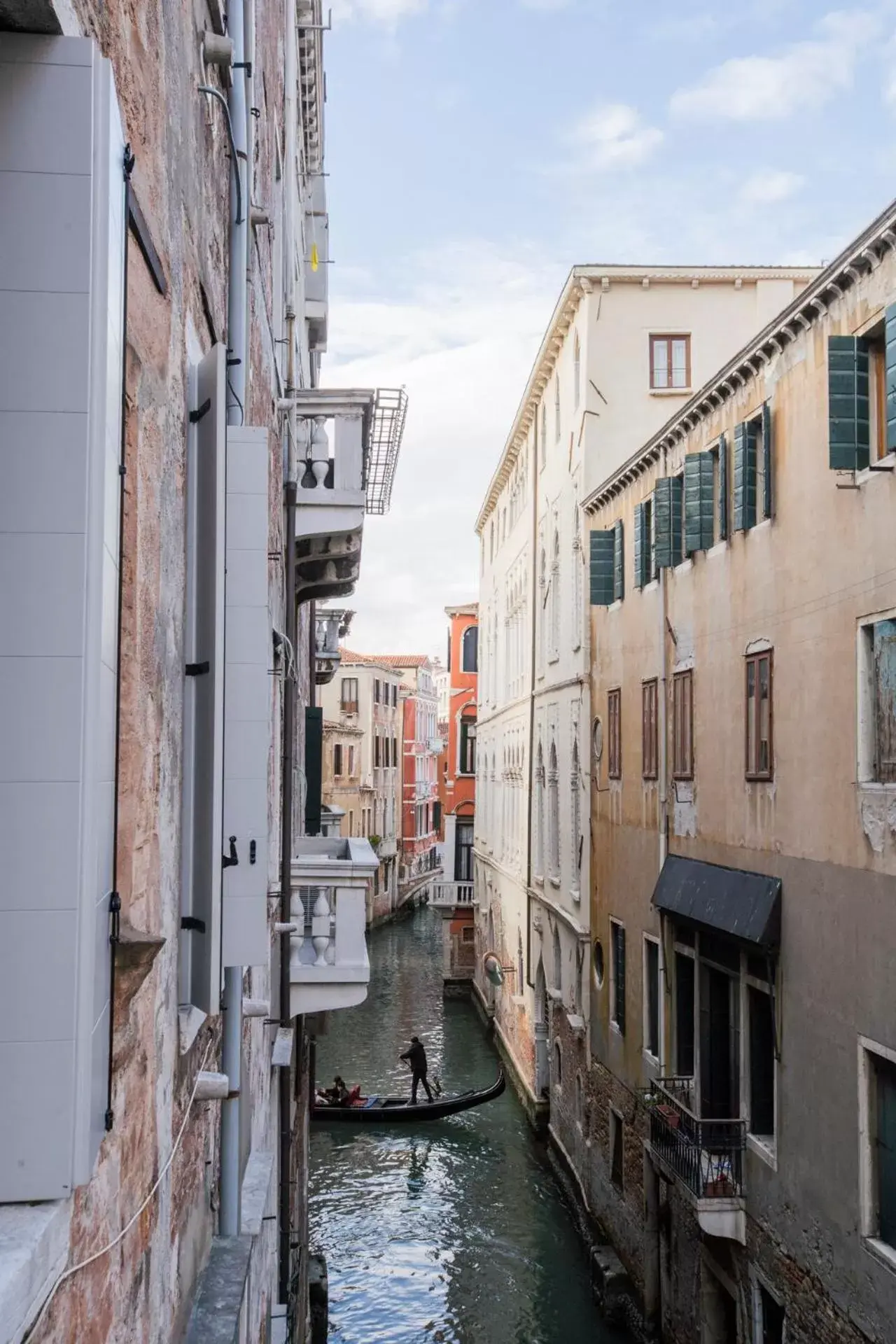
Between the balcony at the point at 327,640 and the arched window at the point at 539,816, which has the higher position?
the balcony at the point at 327,640

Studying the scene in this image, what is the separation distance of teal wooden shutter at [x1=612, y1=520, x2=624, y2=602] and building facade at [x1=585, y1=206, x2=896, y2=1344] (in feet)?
0.81

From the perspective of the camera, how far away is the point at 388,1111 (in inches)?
861

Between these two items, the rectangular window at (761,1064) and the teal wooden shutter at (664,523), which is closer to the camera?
the rectangular window at (761,1064)

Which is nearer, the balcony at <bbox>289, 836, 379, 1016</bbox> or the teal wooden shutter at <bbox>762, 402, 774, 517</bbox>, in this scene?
the balcony at <bbox>289, 836, 379, 1016</bbox>

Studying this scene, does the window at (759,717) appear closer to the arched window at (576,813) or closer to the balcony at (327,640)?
the arched window at (576,813)

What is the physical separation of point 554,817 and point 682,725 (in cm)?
938

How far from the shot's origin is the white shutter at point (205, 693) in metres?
3.79

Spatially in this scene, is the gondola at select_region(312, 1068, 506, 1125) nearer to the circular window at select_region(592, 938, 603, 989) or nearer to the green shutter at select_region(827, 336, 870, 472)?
the circular window at select_region(592, 938, 603, 989)

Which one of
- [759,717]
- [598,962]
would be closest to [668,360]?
[598,962]

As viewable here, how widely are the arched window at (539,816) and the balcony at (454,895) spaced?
1317 cm

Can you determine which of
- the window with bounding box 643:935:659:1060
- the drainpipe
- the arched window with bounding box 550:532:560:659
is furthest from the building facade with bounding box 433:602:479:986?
the drainpipe

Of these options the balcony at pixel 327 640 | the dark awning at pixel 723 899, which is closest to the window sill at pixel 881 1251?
the dark awning at pixel 723 899

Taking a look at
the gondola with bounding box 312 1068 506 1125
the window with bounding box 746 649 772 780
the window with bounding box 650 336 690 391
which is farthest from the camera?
the gondola with bounding box 312 1068 506 1125

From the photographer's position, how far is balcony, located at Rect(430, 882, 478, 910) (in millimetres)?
38812
